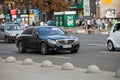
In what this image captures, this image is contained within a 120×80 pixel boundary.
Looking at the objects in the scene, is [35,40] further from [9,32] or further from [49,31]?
[9,32]

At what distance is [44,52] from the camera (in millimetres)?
21797

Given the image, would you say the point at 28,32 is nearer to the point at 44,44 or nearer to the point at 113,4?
the point at 44,44

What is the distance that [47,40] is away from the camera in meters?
21.4

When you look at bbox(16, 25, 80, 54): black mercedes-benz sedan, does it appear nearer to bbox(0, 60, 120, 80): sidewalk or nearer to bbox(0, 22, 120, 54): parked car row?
bbox(0, 22, 120, 54): parked car row

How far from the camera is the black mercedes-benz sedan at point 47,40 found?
21.3 meters

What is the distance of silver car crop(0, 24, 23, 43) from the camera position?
1356 inches

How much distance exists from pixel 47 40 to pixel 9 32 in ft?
45.6

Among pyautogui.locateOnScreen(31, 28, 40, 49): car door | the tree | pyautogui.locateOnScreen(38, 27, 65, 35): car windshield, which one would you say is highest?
the tree

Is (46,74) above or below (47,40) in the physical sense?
below

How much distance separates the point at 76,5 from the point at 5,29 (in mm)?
68343

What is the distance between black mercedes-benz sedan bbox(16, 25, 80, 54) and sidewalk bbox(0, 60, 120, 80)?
19.0ft

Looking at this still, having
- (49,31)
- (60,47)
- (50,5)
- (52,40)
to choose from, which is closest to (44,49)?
(52,40)

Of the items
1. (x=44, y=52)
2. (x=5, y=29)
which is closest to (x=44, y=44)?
(x=44, y=52)

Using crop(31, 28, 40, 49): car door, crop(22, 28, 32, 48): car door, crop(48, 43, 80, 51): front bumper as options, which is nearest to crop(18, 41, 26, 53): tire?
crop(22, 28, 32, 48): car door
